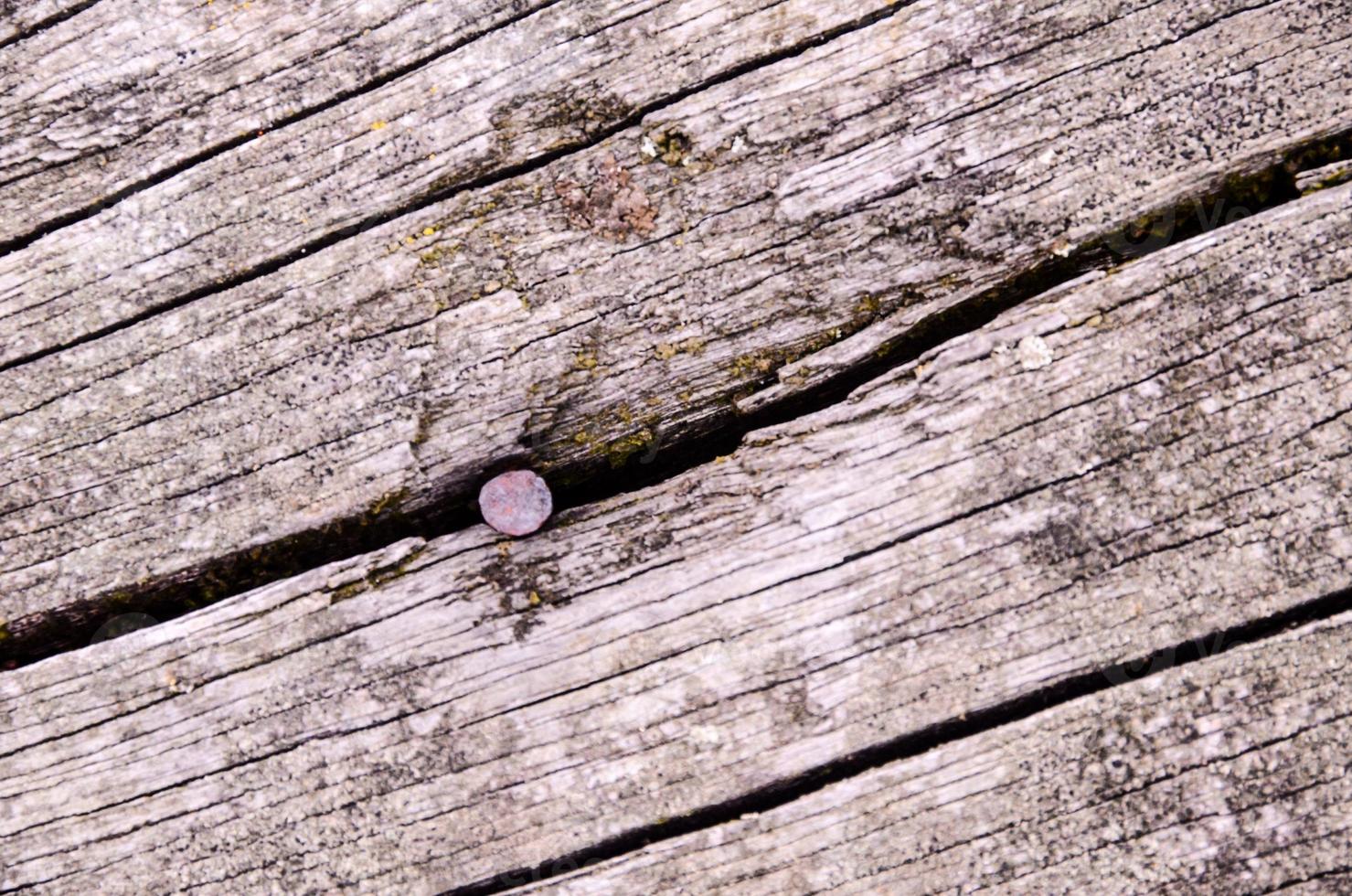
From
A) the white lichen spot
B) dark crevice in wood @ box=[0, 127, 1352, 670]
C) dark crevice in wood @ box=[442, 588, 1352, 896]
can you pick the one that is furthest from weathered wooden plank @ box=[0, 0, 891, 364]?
dark crevice in wood @ box=[442, 588, 1352, 896]

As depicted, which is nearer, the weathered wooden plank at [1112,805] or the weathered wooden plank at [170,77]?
the weathered wooden plank at [1112,805]

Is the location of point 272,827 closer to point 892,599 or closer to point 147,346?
point 147,346

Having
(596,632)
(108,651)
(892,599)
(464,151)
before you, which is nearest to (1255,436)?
(892,599)

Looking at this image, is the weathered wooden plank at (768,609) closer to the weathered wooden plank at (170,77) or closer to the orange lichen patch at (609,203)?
the orange lichen patch at (609,203)

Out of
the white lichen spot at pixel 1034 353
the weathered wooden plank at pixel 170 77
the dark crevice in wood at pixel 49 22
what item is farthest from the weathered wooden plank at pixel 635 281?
the dark crevice in wood at pixel 49 22

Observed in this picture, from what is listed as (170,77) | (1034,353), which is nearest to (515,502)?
(1034,353)

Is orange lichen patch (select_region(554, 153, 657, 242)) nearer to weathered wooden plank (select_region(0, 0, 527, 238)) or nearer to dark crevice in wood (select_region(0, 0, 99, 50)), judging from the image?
weathered wooden plank (select_region(0, 0, 527, 238))
